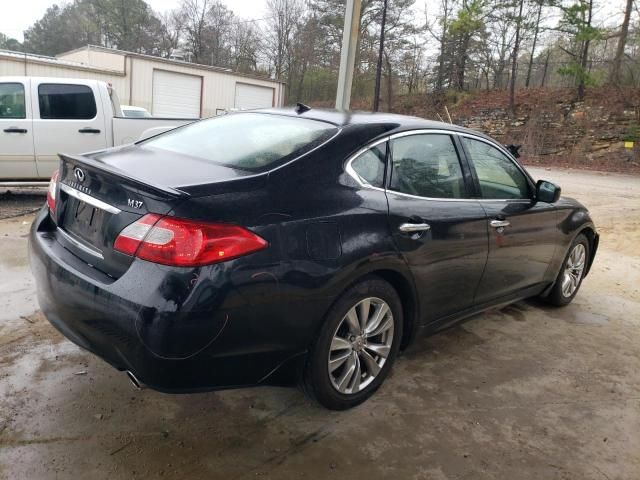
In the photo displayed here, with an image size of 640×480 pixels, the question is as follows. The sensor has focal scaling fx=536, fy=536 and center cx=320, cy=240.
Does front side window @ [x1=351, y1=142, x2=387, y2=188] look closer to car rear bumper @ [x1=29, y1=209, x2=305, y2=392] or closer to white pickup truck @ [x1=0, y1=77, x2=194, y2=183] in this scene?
car rear bumper @ [x1=29, y1=209, x2=305, y2=392]

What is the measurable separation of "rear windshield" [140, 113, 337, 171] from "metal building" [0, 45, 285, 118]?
22.3 metres

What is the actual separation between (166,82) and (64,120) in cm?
2037

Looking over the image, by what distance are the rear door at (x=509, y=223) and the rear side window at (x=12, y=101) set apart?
6.76 metres

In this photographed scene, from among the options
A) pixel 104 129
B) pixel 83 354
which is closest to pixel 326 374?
pixel 83 354

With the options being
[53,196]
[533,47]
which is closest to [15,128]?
[53,196]

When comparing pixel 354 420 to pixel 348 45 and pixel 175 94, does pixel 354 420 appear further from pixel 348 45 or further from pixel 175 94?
pixel 175 94

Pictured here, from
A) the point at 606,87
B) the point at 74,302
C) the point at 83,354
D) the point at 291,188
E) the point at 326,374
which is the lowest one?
the point at 83,354

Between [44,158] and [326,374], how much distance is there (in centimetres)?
679

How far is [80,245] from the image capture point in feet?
8.52

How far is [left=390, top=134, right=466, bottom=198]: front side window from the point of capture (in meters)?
3.06

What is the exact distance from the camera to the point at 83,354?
132 inches

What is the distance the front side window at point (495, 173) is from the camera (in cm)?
365

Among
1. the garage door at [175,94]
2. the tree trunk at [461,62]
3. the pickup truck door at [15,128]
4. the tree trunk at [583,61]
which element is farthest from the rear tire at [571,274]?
the tree trunk at [461,62]

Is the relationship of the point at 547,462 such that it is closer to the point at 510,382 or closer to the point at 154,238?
the point at 510,382
